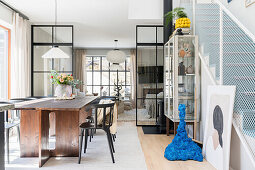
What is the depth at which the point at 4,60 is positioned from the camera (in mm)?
4352

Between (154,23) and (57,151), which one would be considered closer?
(57,151)

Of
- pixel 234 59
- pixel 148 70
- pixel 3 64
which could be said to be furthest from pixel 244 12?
pixel 3 64

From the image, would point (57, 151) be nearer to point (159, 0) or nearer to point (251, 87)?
point (251, 87)

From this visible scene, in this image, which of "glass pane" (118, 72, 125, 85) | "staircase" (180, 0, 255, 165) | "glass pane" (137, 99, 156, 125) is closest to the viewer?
"staircase" (180, 0, 255, 165)

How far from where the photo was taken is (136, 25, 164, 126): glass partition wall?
4793 mm

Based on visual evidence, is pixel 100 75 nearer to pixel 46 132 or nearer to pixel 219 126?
pixel 46 132

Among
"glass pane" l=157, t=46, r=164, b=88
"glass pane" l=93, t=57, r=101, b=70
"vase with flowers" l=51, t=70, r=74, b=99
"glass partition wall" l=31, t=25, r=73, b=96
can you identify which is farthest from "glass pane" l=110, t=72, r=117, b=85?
"vase with flowers" l=51, t=70, r=74, b=99

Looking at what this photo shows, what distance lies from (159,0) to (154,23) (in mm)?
729

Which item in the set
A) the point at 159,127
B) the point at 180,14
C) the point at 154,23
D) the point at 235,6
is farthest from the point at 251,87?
the point at 154,23

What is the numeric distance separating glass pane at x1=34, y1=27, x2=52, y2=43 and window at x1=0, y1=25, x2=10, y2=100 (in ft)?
2.94

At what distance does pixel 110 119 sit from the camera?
2576mm

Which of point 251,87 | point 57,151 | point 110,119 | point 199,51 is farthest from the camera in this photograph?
point 199,51

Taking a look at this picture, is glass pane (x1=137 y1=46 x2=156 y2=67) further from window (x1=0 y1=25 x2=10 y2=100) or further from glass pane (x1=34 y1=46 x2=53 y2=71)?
window (x1=0 y1=25 x2=10 y2=100)

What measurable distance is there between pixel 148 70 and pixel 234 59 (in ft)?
9.40
